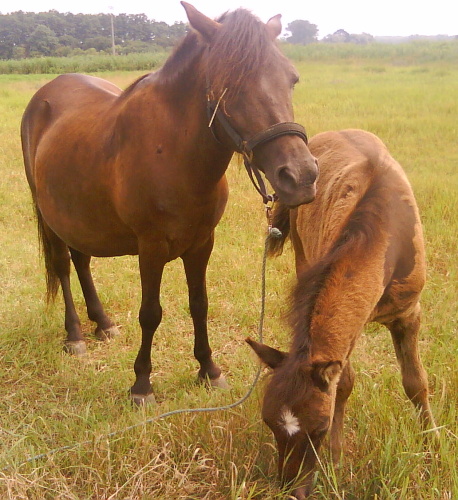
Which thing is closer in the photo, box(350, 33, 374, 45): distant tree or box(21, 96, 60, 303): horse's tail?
box(21, 96, 60, 303): horse's tail

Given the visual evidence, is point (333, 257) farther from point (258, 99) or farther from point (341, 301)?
point (258, 99)

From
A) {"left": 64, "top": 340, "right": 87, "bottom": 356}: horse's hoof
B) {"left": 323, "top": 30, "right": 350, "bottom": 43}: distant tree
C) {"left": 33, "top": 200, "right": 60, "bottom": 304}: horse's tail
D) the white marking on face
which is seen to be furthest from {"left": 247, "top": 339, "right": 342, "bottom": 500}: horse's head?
{"left": 323, "top": 30, "right": 350, "bottom": 43}: distant tree

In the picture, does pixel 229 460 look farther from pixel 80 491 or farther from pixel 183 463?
pixel 80 491

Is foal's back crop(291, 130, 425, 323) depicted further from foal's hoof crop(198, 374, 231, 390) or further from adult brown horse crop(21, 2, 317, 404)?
foal's hoof crop(198, 374, 231, 390)

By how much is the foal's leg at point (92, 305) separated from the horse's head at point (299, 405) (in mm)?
2365

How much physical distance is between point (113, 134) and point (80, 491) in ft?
6.10

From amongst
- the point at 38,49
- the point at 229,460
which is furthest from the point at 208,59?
the point at 38,49

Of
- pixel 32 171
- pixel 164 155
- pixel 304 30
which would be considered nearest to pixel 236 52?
pixel 164 155

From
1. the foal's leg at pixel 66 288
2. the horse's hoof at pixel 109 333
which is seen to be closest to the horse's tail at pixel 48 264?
the foal's leg at pixel 66 288

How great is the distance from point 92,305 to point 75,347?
0.36 meters

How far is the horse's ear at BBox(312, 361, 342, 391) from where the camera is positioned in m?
1.71

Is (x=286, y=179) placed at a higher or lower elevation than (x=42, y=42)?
higher

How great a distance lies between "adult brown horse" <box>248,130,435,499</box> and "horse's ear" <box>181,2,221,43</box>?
1028 millimetres

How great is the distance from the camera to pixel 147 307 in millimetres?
3029
